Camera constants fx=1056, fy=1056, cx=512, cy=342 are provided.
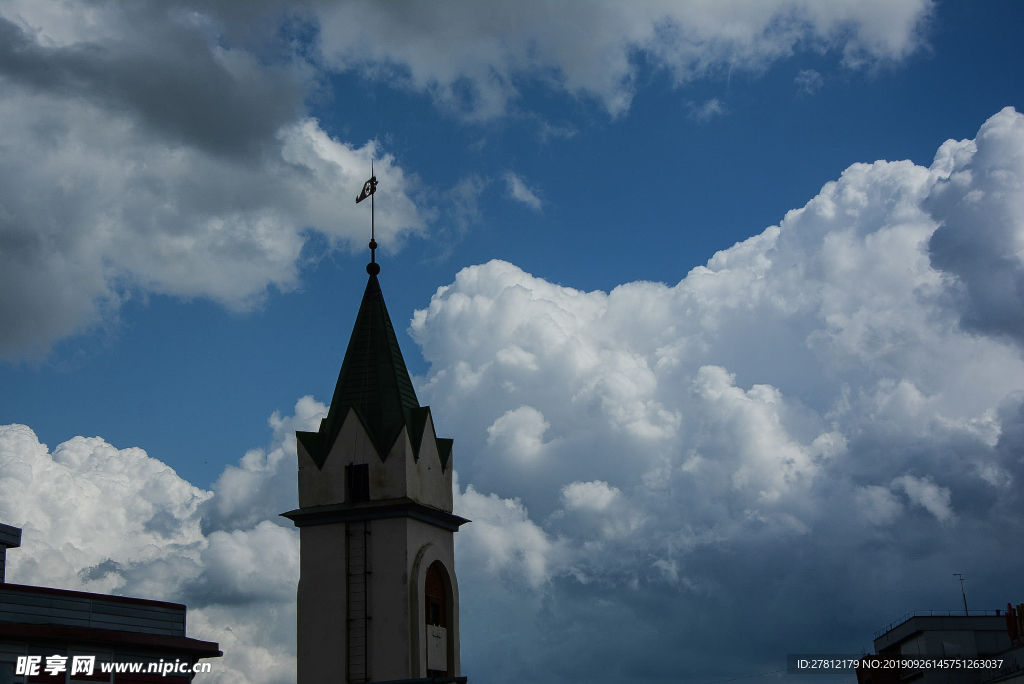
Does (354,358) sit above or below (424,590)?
above

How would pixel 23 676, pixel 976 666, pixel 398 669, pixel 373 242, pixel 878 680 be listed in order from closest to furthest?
pixel 23 676
pixel 398 669
pixel 373 242
pixel 976 666
pixel 878 680

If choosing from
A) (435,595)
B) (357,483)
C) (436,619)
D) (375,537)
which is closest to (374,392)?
(357,483)

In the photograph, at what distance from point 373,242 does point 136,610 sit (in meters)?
17.3

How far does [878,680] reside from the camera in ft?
331

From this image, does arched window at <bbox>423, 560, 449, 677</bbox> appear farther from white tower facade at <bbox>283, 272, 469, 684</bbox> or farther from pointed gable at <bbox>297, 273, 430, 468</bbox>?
pointed gable at <bbox>297, 273, 430, 468</bbox>

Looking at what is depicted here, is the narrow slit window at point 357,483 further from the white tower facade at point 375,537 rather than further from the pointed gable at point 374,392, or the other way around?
the pointed gable at point 374,392

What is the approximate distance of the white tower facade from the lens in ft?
120

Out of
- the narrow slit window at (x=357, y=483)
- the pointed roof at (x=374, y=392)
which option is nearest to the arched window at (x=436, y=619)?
the narrow slit window at (x=357, y=483)

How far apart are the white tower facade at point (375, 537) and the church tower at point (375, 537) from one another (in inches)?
1.5

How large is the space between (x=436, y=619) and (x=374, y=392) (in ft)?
28.9

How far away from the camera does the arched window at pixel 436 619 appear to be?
124 feet

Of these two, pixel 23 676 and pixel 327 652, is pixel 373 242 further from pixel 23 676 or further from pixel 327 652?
pixel 23 676

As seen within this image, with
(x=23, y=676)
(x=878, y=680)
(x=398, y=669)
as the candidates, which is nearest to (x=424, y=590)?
(x=398, y=669)

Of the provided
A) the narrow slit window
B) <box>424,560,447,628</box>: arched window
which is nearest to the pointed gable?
the narrow slit window
